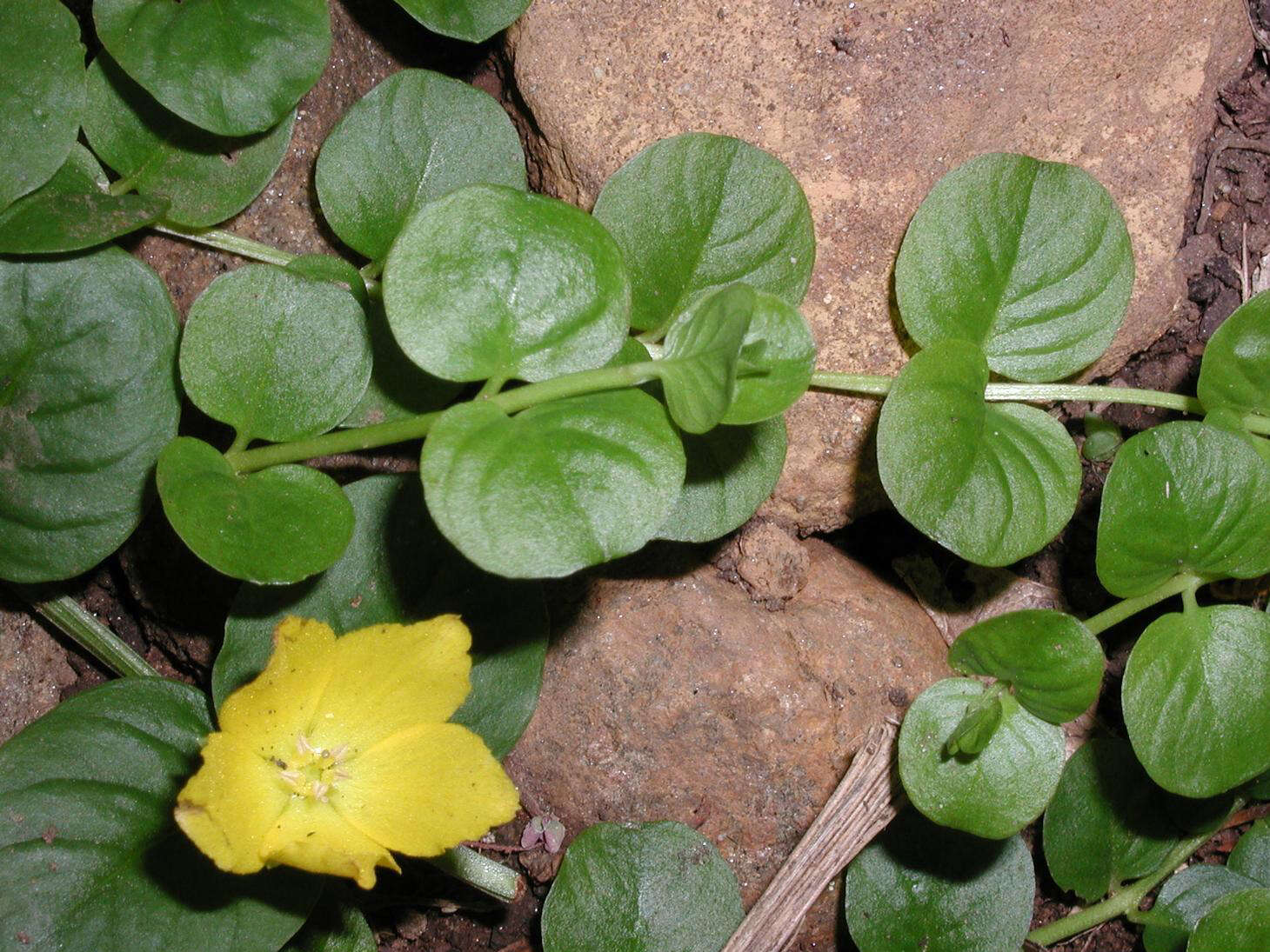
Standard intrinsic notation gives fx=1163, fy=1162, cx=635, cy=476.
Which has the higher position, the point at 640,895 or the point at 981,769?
the point at 981,769

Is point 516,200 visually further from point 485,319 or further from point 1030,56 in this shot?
point 1030,56

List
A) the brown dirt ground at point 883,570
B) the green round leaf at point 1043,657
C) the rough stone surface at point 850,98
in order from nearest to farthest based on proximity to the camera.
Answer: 1. the green round leaf at point 1043,657
2. the rough stone surface at point 850,98
3. the brown dirt ground at point 883,570

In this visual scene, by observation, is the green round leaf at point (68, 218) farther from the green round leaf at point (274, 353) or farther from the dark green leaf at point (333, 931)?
the dark green leaf at point (333, 931)

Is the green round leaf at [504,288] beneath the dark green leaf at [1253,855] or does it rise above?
above

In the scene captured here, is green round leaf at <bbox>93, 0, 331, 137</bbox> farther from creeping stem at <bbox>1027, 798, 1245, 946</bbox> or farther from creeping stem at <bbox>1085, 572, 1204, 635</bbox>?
creeping stem at <bbox>1027, 798, 1245, 946</bbox>

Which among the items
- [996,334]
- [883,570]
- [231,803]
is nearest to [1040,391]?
[996,334]

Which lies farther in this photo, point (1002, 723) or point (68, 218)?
point (1002, 723)

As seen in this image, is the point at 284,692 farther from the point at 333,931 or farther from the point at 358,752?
the point at 333,931

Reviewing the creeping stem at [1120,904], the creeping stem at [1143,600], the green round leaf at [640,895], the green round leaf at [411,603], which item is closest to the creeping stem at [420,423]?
the green round leaf at [411,603]
